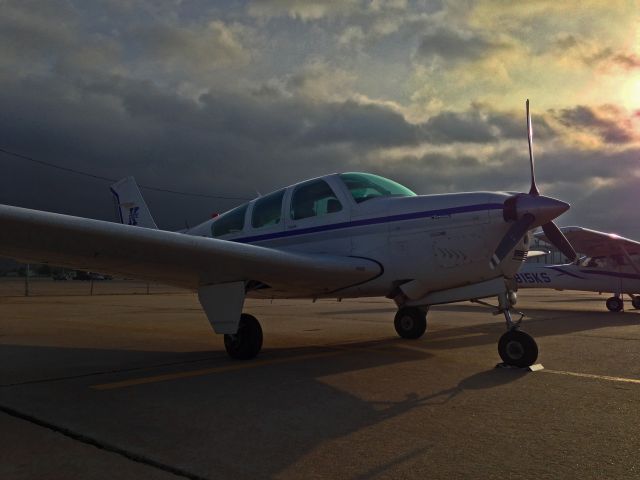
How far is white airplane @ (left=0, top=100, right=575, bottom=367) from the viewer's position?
5.03 meters

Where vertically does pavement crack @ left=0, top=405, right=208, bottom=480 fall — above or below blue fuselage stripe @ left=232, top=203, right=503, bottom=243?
below

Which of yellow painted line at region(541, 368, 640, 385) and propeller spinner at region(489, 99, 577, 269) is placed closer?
yellow painted line at region(541, 368, 640, 385)

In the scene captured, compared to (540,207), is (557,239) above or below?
below

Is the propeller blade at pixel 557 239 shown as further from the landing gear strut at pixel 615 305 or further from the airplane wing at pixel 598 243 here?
the landing gear strut at pixel 615 305

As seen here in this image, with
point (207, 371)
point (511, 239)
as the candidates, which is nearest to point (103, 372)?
point (207, 371)

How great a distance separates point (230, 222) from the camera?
8227 mm

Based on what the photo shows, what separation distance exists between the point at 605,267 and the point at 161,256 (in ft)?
54.9

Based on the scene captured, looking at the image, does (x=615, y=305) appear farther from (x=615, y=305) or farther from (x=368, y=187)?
(x=368, y=187)

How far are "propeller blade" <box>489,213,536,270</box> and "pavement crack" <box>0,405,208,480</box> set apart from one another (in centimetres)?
415

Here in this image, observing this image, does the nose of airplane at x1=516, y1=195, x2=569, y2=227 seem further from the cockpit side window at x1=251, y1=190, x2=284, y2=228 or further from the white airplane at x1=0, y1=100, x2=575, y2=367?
the cockpit side window at x1=251, y1=190, x2=284, y2=228

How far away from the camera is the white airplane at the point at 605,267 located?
16531mm

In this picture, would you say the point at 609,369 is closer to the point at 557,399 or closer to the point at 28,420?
the point at 557,399

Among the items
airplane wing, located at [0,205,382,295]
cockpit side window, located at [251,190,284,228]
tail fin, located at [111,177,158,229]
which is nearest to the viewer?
airplane wing, located at [0,205,382,295]

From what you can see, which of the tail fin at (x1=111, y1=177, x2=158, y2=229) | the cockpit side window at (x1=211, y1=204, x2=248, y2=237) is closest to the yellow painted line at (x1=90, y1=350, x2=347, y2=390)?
the cockpit side window at (x1=211, y1=204, x2=248, y2=237)
